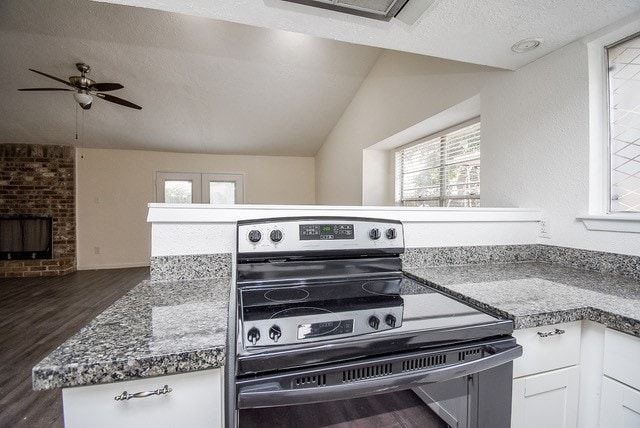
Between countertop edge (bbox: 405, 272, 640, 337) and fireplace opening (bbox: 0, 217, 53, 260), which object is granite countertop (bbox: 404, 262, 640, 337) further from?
fireplace opening (bbox: 0, 217, 53, 260)

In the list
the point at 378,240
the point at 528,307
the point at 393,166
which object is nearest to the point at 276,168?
the point at 393,166

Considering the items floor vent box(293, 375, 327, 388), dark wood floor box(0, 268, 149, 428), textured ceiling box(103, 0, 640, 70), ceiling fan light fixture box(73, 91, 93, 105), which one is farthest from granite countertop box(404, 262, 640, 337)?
ceiling fan light fixture box(73, 91, 93, 105)

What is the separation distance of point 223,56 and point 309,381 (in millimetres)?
3643

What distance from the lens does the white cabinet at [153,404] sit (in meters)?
0.50

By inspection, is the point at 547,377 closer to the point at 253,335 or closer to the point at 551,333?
the point at 551,333

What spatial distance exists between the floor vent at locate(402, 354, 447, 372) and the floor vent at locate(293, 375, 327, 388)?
182 mm

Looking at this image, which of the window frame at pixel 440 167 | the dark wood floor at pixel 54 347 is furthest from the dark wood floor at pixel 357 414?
the window frame at pixel 440 167

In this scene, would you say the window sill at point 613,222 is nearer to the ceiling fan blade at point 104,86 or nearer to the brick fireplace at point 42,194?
the ceiling fan blade at point 104,86

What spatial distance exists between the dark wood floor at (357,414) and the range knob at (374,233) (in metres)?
0.57

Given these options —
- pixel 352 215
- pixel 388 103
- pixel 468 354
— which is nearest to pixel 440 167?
pixel 388 103

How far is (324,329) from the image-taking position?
2.19ft

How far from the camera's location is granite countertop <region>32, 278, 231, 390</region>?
0.47 metres

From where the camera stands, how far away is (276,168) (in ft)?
19.8

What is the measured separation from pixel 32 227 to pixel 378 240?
5.88 meters
